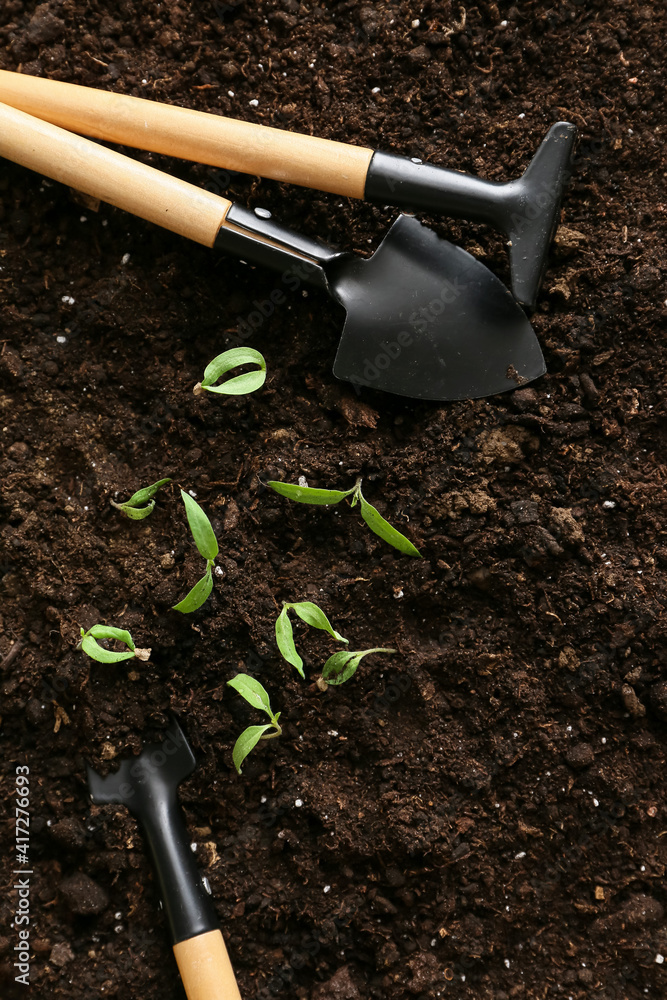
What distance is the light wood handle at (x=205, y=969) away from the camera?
1271 millimetres

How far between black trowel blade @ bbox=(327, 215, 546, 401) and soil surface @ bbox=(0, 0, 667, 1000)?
0.05 metres

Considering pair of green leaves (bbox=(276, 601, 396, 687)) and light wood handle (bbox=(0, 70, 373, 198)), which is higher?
light wood handle (bbox=(0, 70, 373, 198))

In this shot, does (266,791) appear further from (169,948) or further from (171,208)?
(171,208)

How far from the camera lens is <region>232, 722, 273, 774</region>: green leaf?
1.31 m

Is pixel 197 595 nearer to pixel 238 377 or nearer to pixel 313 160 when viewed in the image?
Answer: pixel 238 377

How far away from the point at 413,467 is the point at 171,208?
2.23ft

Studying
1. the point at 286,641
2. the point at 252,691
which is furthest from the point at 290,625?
the point at 252,691

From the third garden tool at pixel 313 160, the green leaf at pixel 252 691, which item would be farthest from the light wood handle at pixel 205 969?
the third garden tool at pixel 313 160

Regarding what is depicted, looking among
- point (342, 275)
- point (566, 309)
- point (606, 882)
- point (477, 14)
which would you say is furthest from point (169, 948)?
point (477, 14)

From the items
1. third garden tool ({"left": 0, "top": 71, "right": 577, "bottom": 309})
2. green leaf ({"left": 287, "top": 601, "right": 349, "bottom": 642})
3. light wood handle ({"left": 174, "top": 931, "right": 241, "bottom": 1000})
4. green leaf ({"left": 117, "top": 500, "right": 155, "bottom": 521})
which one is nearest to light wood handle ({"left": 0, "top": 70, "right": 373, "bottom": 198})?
third garden tool ({"left": 0, "top": 71, "right": 577, "bottom": 309})

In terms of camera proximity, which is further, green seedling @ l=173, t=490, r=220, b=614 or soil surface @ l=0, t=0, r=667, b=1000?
soil surface @ l=0, t=0, r=667, b=1000

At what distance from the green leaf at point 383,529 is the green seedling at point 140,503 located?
1.35 ft

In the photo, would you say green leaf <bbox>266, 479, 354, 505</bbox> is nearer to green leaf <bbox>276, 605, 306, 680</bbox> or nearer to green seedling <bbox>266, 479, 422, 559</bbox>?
green seedling <bbox>266, 479, 422, 559</bbox>

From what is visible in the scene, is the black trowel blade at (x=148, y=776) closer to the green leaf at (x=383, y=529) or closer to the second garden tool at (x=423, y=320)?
the green leaf at (x=383, y=529)
